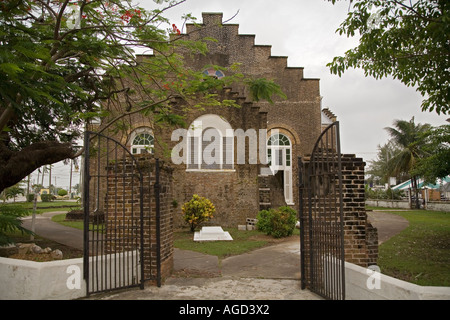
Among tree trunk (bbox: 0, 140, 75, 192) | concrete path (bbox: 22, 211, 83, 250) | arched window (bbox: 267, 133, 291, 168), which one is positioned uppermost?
arched window (bbox: 267, 133, 291, 168)

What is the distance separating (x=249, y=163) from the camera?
1591 cm

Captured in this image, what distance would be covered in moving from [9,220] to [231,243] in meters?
6.67

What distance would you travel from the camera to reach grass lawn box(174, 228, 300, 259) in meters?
10.2

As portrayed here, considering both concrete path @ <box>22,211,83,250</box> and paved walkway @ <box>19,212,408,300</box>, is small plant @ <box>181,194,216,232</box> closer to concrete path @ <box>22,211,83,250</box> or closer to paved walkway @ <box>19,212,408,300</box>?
paved walkway @ <box>19,212,408,300</box>

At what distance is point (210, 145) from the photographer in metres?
16.3

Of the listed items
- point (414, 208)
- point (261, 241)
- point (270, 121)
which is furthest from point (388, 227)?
point (414, 208)

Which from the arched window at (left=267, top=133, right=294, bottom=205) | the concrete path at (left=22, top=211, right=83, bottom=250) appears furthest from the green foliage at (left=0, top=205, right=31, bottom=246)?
the arched window at (left=267, top=133, right=294, bottom=205)

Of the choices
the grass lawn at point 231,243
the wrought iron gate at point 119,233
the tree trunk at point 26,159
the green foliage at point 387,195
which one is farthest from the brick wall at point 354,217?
the green foliage at point 387,195

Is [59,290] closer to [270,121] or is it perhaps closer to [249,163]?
[249,163]

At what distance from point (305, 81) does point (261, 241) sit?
11247 millimetres

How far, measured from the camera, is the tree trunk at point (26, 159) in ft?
24.7

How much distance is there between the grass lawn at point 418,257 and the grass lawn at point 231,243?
371cm

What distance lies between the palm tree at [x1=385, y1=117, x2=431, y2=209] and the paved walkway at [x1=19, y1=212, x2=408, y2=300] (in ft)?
77.1

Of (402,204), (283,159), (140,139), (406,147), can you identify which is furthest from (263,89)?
(402,204)
